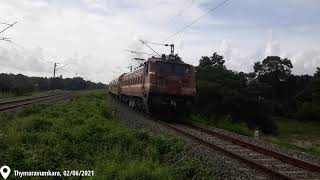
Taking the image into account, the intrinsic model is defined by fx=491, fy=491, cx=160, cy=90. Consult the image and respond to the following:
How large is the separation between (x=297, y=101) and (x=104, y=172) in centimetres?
9415

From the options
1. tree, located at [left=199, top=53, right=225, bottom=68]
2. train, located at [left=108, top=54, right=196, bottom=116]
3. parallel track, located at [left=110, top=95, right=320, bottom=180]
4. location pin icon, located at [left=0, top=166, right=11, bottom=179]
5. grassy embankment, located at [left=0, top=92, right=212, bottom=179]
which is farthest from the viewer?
tree, located at [left=199, top=53, right=225, bottom=68]

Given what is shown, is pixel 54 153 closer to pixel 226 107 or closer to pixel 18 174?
pixel 18 174

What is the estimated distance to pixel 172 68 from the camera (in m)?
26.2

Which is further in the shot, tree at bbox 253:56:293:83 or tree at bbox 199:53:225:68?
tree at bbox 253:56:293:83

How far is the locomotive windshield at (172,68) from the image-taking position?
2591 centimetres

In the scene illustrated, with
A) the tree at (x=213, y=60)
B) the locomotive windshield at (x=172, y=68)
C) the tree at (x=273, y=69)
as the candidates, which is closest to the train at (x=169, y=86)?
the locomotive windshield at (x=172, y=68)

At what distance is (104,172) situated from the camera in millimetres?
8875

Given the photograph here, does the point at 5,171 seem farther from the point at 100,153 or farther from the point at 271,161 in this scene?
the point at 271,161

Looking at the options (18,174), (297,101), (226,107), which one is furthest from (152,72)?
(297,101)

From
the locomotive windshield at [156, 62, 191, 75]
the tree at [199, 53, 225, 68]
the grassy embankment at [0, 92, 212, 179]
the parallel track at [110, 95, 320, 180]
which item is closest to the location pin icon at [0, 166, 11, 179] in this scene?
the grassy embankment at [0, 92, 212, 179]

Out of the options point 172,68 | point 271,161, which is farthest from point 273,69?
point 271,161

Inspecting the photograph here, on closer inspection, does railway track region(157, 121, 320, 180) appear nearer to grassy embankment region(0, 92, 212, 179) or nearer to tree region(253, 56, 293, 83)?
grassy embankment region(0, 92, 212, 179)

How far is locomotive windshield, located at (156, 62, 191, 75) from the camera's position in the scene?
2591 centimetres

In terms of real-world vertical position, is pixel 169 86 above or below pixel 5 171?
above
